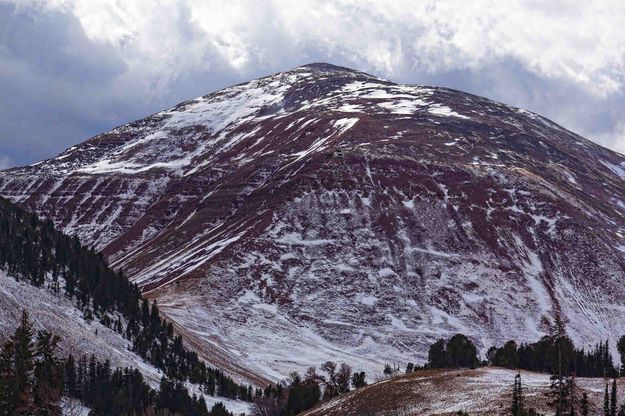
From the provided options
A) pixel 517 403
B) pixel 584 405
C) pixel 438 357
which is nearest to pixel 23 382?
pixel 517 403

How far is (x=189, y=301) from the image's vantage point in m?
191

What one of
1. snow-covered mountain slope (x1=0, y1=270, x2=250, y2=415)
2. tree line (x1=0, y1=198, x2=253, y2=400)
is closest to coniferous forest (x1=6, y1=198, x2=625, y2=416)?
tree line (x1=0, y1=198, x2=253, y2=400)

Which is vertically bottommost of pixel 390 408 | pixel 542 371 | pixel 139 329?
pixel 390 408

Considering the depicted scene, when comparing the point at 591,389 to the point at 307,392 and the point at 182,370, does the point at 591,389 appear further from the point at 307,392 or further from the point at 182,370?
the point at 182,370

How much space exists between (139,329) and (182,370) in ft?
54.7

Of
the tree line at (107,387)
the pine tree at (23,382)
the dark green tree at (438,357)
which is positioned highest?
the dark green tree at (438,357)

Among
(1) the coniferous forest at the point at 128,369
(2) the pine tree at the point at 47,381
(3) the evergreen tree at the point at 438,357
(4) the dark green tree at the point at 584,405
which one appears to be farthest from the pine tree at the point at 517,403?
(3) the evergreen tree at the point at 438,357

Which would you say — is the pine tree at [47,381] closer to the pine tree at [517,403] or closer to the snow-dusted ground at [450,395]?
the snow-dusted ground at [450,395]

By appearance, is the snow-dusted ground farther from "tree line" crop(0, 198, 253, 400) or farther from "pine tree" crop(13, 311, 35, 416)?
"tree line" crop(0, 198, 253, 400)

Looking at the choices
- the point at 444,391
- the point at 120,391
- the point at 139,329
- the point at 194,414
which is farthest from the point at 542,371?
the point at 139,329

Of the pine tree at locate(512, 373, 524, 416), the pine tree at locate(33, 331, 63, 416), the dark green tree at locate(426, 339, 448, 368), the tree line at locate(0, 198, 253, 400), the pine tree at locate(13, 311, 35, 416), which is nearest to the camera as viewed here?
the pine tree at locate(13, 311, 35, 416)

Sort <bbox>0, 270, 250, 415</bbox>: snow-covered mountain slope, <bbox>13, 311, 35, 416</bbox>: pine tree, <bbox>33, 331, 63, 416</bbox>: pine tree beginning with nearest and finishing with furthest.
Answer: <bbox>13, 311, 35, 416</bbox>: pine tree → <bbox>33, 331, 63, 416</bbox>: pine tree → <bbox>0, 270, 250, 415</bbox>: snow-covered mountain slope

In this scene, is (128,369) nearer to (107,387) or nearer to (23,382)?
(107,387)

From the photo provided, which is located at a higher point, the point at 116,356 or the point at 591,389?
the point at 116,356
